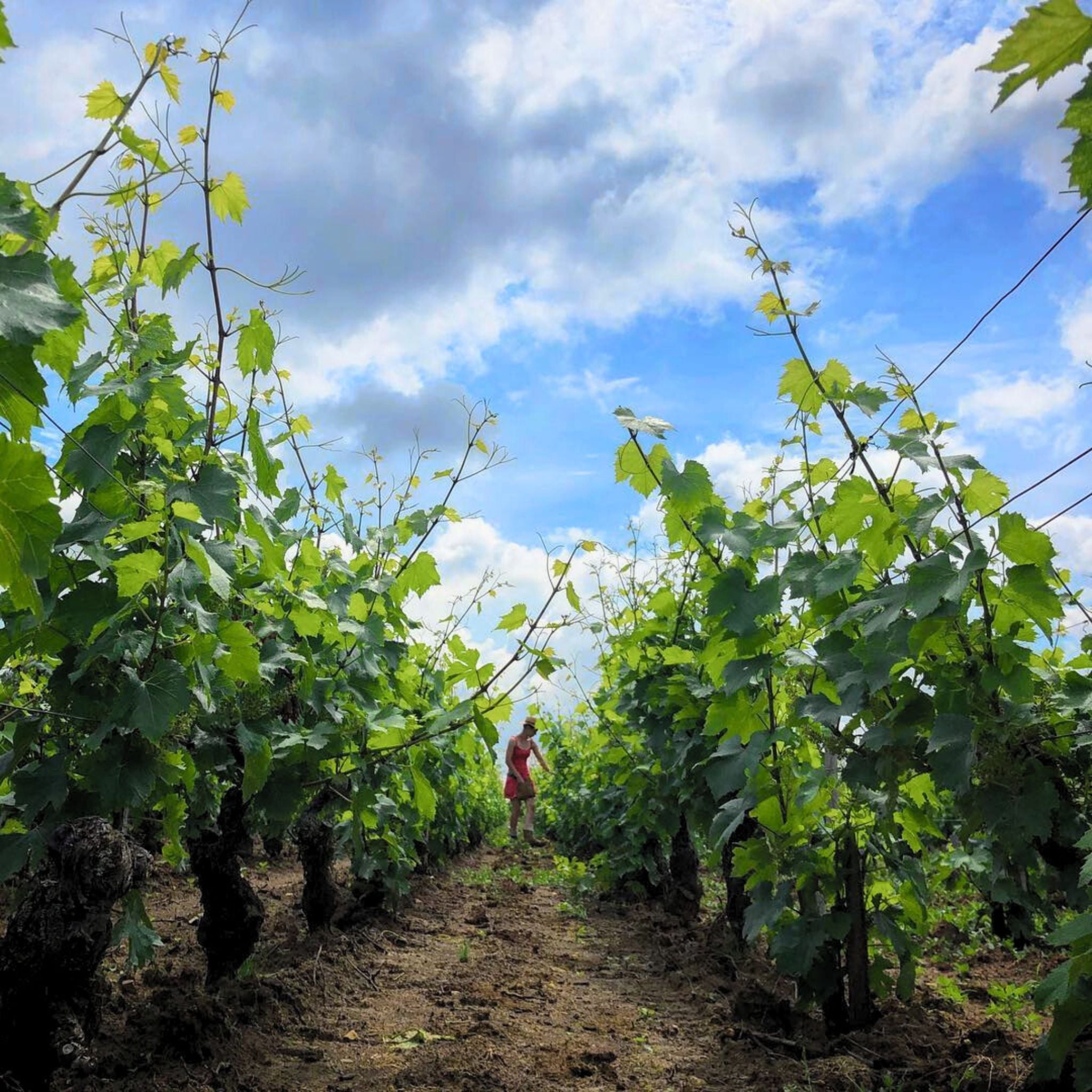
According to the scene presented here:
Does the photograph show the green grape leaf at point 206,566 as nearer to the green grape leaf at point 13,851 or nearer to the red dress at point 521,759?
the green grape leaf at point 13,851

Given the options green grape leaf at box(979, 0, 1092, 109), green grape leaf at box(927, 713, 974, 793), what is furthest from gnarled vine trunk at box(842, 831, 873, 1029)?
green grape leaf at box(979, 0, 1092, 109)

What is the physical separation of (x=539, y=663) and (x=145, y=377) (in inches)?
63.9

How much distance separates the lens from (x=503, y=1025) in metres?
4.40

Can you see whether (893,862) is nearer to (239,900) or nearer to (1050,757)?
(1050,757)

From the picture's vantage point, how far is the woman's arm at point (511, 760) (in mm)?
14555

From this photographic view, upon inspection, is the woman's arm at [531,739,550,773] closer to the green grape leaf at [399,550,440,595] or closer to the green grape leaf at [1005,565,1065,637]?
the green grape leaf at [399,550,440,595]

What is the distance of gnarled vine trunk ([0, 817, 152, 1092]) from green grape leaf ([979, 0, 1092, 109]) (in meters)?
3.02

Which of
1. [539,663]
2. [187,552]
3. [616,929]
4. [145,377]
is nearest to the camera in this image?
[187,552]

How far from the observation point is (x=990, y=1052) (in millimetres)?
3537

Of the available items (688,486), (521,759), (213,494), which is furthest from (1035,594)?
(521,759)

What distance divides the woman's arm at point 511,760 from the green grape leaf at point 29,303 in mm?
13561

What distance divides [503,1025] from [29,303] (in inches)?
160

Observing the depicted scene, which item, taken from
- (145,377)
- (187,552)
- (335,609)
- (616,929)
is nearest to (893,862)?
(335,609)

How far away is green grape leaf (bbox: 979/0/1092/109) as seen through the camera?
1.07 meters
